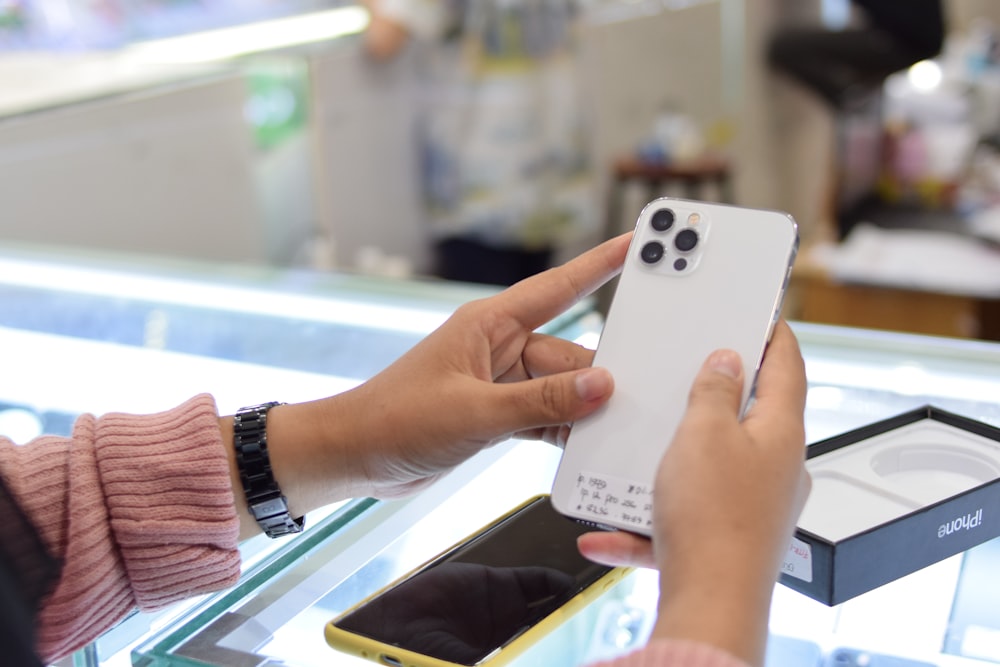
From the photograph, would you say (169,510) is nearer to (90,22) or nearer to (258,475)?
(258,475)

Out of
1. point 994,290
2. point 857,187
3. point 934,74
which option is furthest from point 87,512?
point 934,74

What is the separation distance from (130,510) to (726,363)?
0.35m

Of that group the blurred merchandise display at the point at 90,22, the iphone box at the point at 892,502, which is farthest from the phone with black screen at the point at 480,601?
the blurred merchandise display at the point at 90,22

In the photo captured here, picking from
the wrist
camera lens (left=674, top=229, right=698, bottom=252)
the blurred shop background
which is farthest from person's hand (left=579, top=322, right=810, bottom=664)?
the blurred shop background

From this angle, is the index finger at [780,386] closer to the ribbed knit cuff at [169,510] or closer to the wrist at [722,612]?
the wrist at [722,612]

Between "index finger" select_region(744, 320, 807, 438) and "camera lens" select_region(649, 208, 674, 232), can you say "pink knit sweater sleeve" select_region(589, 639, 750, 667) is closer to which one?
"index finger" select_region(744, 320, 807, 438)

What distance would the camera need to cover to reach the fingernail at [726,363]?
1.76 ft

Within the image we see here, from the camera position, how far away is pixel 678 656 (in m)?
0.42

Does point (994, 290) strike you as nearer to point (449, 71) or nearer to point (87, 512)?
point (449, 71)

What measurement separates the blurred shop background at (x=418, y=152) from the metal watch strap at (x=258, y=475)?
3.17 ft

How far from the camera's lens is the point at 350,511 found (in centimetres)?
69

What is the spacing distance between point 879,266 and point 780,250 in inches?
57.4

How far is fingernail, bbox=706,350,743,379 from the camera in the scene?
1.76ft

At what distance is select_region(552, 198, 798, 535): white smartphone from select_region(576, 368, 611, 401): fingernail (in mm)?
11
